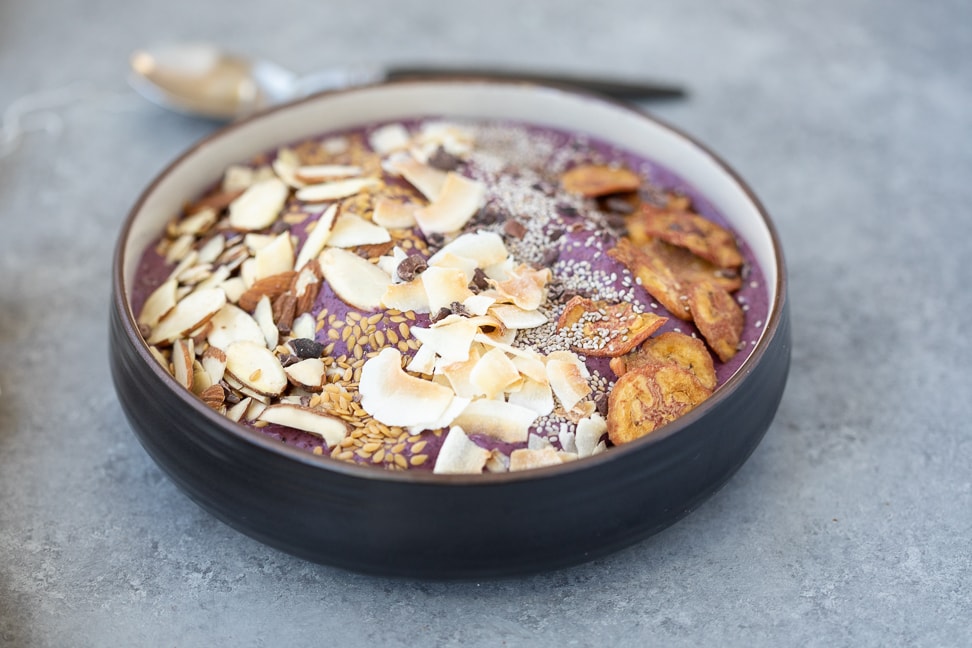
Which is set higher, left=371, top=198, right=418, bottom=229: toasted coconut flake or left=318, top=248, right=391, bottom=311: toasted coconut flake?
left=371, top=198, right=418, bottom=229: toasted coconut flake

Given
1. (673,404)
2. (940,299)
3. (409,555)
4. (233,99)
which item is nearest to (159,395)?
(409,555)

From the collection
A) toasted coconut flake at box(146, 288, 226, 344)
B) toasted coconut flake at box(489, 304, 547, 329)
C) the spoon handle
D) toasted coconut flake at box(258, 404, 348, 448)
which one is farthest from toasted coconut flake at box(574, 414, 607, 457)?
the spoon handle

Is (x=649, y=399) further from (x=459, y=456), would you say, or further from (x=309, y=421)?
(x=309, y=421)

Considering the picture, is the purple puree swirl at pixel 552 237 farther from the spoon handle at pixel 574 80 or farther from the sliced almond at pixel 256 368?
the spoon handle at pixel 574 80

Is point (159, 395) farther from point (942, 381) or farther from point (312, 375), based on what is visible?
point (942, 381)

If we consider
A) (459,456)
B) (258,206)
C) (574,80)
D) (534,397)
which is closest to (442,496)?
(459,456)

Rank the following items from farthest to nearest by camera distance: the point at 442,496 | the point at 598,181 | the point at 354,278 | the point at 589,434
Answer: the point at 598,181, the point at 354,278, the point at 589,434, the point at 442,496

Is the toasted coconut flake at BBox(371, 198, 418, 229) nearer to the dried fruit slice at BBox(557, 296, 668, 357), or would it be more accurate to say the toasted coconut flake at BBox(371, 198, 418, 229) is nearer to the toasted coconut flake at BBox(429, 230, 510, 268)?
the toasted coconut flake at BBox(429, 230, 510, 268)
